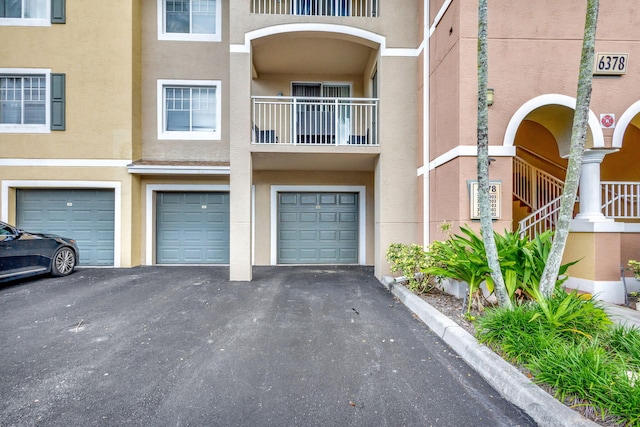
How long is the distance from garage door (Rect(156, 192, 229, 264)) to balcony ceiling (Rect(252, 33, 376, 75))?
14.2 feet

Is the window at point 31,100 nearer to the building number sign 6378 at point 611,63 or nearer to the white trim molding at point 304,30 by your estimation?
the white trim molding at point 304,30

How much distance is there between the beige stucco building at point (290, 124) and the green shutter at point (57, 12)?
0.04 meters

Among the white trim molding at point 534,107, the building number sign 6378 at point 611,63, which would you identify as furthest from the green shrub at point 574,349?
the building number sign 6378 at point 611,63

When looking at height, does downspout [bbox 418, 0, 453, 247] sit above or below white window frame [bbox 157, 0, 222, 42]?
below

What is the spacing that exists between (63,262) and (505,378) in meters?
9.42

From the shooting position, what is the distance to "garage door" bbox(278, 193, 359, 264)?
31.2 ft

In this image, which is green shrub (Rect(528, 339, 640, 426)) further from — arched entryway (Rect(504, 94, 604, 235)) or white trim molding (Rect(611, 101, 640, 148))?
white trim molding (Rect(611, 101, 640, 148))

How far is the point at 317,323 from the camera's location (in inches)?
177

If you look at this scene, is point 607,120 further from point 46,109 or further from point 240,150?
point 46,109

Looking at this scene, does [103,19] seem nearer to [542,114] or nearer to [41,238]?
[41,238]

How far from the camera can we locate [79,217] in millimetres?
8930

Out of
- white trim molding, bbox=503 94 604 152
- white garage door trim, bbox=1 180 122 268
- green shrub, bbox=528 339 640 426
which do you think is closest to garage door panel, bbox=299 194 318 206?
white garage door trim, bbox=1 180 122 268

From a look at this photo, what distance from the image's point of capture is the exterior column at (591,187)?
5555 millimetres

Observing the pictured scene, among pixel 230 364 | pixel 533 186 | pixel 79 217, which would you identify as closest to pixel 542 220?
pixel 533 186
